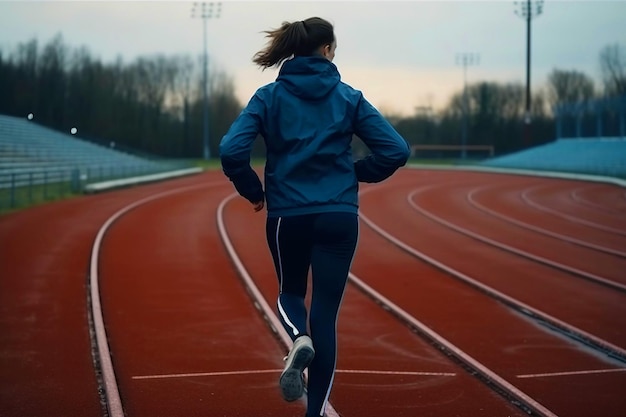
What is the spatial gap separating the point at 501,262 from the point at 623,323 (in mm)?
5551

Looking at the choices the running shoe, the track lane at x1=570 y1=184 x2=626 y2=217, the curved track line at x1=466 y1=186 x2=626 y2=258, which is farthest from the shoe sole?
the track lane at x1=570 y1=184 x2=626 y2=217

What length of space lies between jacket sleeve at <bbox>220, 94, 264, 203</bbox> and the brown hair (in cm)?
24

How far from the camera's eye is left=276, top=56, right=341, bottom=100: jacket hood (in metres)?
4.08

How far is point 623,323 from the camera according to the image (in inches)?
389

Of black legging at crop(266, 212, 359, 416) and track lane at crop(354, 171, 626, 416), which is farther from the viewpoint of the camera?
track lane at crop(354, 171, 626, 416)

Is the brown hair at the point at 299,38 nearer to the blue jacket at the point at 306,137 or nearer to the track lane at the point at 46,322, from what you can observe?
the blue jacket at the point at 306,137

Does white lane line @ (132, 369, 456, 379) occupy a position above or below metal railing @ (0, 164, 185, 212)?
below

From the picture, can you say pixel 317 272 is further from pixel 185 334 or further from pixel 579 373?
pixel 185 334

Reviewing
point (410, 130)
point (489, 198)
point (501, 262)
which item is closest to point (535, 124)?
point (410, 130)

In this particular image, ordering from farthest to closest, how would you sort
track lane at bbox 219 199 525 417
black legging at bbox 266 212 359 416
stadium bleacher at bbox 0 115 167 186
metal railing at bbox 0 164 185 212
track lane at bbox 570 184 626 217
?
stadium bleacher at bbox 0 115 167 186 → track lane at bbox 570 184 626 217 → metal railing at bbox 0 164 185 212 → track lane at bbox 219 199 525 417 → black legging at bbox 266 212 359 416

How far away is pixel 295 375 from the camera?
12.9 feet

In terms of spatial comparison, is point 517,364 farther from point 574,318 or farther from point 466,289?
point 466,289

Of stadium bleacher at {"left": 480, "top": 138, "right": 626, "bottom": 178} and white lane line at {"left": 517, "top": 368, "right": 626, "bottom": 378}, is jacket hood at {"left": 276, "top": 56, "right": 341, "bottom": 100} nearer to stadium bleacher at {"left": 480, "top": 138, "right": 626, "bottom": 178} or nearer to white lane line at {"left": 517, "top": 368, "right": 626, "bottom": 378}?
white lane line at {"left": 517, "top": 368, "right": 626, "bottom": 378}

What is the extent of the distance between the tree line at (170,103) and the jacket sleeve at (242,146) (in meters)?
43.9
